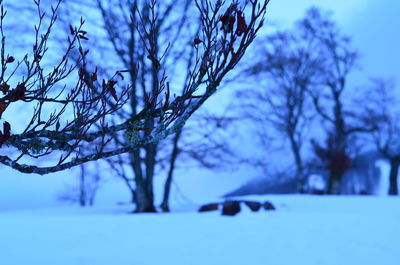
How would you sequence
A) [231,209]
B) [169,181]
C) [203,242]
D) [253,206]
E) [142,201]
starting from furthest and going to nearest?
1. [169,181]
2. [142,201]
3. [253,206]
4. [231,209]
5. [203,242]

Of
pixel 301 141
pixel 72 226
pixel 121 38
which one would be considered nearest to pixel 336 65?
pixel 301 141

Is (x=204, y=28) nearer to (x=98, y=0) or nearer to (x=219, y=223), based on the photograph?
(x=219, y=223)

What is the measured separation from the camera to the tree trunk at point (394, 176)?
23.9 meters

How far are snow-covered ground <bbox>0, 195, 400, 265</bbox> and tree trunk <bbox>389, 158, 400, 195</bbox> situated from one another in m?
19.3

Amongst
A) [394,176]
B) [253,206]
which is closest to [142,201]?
[253,206]

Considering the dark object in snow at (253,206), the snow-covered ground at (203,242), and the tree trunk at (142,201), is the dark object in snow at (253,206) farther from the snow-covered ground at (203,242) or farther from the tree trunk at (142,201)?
the tree trunk at (142,201)

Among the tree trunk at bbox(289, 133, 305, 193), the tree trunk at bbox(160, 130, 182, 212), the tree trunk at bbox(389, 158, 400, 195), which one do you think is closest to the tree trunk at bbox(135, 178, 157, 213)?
the tree trunk at bbox(160, 130, 182, 212)

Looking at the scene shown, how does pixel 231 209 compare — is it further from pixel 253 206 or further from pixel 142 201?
pixel 142 201

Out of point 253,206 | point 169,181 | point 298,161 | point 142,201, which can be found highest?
point 298,161

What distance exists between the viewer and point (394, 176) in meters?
24.2

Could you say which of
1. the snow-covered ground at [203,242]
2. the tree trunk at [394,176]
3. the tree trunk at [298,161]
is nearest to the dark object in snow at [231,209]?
the snow-covered ground at [203,242]

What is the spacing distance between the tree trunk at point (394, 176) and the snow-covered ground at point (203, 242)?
19.3 metres

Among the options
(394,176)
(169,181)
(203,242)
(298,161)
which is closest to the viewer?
(203,242)

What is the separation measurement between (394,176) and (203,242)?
23807 millimetres
